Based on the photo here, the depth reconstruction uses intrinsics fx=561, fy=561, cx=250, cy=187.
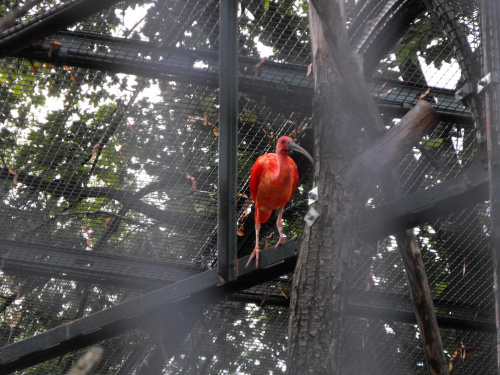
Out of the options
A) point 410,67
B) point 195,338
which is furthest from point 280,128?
point 195,338

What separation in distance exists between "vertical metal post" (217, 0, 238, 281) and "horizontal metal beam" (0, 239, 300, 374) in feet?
1.33

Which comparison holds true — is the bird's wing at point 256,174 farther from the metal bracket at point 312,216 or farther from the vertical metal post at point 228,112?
the metal bracket at point 312,216

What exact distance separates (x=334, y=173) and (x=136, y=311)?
1.36m

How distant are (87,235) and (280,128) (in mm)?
1369

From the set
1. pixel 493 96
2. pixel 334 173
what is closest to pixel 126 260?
pixel 334 173

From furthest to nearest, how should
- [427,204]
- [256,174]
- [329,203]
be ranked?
[256,174] → [427,204] → [329,203]

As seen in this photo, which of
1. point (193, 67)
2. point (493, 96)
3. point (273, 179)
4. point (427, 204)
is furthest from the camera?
point (273, 179)

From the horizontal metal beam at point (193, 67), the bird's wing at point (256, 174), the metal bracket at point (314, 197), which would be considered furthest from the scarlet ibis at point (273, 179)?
the metal bracket at point (314, 197)

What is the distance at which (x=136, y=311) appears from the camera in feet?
10.1

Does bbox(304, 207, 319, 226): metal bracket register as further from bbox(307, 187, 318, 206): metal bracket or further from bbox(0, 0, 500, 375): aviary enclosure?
bbox(0, 0, 500, 375): aviary enclosure

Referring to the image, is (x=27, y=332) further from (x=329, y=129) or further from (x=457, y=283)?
(x=457, y=283)

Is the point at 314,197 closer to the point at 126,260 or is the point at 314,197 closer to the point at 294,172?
the point at 294,172

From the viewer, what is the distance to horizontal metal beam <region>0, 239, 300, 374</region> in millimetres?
3045

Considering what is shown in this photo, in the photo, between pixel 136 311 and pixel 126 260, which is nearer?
pixel 136 311
